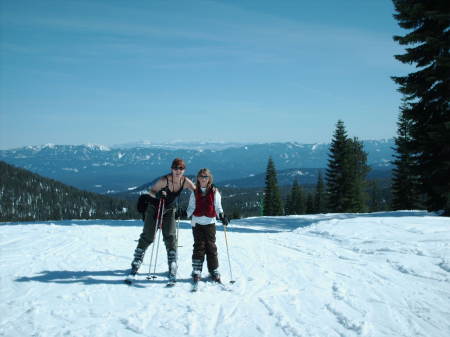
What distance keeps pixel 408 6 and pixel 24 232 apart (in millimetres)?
20215

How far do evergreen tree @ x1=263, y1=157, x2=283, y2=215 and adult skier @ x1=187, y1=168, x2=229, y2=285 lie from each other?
52.5 meters

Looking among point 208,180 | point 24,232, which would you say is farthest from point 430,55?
point 24,232

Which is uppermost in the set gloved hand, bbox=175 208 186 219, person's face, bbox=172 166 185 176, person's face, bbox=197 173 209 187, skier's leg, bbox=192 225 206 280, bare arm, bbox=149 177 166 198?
person's face, bbox=172 166 185 176

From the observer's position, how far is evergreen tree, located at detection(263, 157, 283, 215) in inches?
2336

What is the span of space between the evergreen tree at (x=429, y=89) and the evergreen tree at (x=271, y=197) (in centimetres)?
4201

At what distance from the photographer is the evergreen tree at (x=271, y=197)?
59344mm

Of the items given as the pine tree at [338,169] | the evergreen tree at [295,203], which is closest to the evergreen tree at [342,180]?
the pine tree at [338,169]

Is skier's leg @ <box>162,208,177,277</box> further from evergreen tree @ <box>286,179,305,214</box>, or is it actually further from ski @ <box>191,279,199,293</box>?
evergreen tree @ <box>286,179,305,214</box>

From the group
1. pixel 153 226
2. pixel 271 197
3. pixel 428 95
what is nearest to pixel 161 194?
pixel 153 226

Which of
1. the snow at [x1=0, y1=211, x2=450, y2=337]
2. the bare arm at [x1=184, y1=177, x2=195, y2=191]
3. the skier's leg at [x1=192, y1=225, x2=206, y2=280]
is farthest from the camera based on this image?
the bare arm at [x1=184, y1=177, x2=195, y2=191]

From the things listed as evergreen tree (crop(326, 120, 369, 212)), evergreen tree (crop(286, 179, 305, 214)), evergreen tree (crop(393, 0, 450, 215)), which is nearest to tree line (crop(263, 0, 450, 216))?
evergreen tree (crop(393, 0, 450, 215))

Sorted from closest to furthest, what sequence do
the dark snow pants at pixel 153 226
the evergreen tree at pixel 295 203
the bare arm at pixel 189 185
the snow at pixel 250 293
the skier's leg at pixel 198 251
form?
the snow at pixel 250 293
the skier's leg at pixel 198 251
the bare arm at pixel 189 185
the dark snow pants at pixel 153 226
the evergreen tree at pixel 295 203

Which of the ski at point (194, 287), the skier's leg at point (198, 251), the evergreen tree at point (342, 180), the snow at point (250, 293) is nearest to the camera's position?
the snow at point (250, 293)

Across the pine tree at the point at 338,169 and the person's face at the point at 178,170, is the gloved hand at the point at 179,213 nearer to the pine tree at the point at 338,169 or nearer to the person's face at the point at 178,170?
the person's face at the point at 178,170
